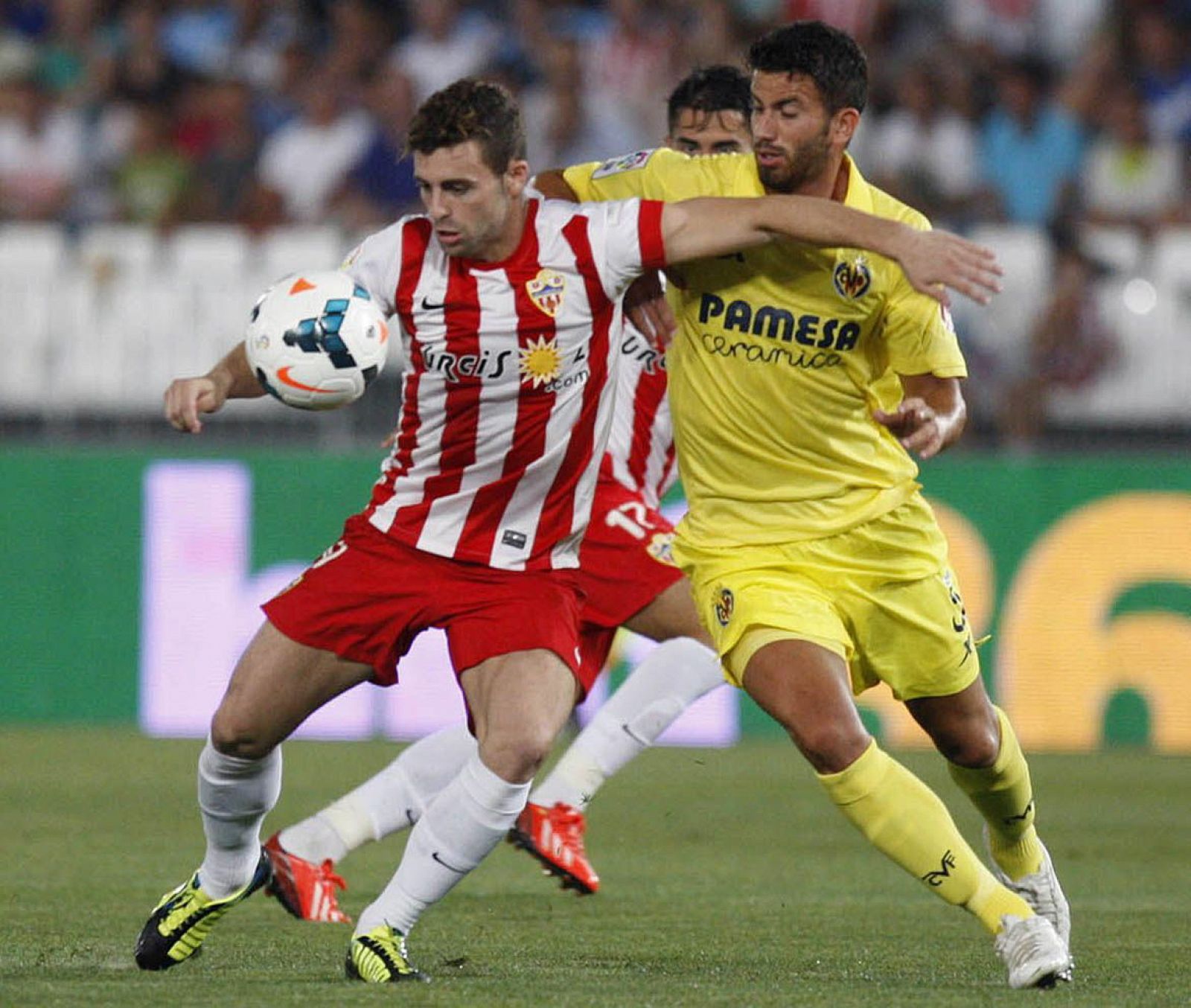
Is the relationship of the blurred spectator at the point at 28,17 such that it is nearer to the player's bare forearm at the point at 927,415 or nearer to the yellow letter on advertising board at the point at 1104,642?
the yellow letter on advertising board at the point at 1104,642

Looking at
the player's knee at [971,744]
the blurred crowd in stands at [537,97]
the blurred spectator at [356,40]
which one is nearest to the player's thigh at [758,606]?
the player's knee at [971,744]

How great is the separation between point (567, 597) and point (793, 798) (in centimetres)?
475

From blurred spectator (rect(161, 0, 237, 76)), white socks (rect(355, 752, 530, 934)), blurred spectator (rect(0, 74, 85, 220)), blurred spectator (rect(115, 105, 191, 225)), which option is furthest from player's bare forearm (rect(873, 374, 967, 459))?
blurred spectator (rect(161, 0, 237, 76))

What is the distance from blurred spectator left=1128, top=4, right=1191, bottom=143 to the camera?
46.0 ft

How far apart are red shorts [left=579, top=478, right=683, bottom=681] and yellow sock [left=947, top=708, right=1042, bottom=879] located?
188 cm

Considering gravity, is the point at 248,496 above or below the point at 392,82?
below

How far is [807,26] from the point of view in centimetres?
579

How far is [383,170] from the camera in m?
14.1

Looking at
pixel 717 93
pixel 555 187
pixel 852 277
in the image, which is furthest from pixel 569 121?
pixel 852 277

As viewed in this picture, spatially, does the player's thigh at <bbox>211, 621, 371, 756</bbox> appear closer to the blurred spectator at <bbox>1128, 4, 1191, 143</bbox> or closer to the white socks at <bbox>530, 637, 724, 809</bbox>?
the white socks at <bbox>530, 637, 724, 809</bbox>

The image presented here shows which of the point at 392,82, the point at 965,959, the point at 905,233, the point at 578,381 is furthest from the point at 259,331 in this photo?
the point at 392,82

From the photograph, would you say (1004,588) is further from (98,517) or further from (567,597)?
(567,597)

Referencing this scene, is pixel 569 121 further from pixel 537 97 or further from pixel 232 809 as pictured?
pixel 232 809

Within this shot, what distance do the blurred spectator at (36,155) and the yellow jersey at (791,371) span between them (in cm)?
887
